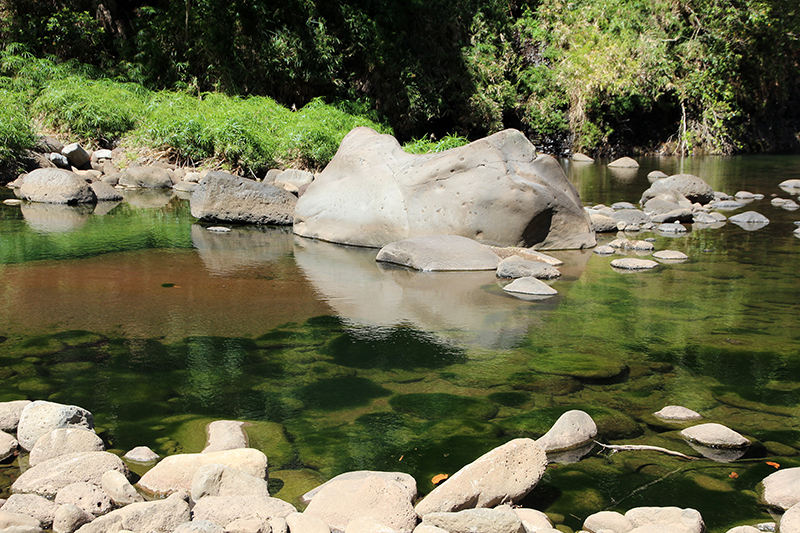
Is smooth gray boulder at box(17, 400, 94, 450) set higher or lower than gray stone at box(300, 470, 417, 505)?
higher

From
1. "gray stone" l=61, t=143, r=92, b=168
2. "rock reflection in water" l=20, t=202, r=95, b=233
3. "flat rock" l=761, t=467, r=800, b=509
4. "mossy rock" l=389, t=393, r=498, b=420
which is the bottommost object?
"flat rock" l=761, t=467, r=800, b=509

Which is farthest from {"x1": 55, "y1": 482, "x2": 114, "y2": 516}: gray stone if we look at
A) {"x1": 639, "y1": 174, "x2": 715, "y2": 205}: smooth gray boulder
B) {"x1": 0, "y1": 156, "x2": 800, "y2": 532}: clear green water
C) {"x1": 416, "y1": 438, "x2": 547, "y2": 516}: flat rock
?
{"x1": 639, "y1": 174, "x2": 715, "y2": 205}: smooth gray boulder

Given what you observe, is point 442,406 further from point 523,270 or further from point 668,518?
point 523,270

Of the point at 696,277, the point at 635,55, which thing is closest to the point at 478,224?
the point at 696,277

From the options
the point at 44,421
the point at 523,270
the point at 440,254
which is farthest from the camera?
the point at 440,254

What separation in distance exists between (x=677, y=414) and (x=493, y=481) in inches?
44.6

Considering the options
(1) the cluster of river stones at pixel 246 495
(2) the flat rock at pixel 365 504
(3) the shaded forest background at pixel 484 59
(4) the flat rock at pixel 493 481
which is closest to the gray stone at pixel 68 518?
(1) the cluster of river stones at pixel 246 495

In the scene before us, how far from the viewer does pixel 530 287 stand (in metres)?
5.28

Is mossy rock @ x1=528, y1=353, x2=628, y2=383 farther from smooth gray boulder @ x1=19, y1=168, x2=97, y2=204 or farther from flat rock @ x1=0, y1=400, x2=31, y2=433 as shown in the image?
smooth gray boulder @ x1=19, y1=168, x2=97, y2=204

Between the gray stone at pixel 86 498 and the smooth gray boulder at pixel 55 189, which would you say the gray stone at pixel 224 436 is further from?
the smooth gray boulder at pixel 55 189

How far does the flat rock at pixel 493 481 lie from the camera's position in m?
2.37

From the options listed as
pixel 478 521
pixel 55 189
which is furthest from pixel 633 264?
pixel 55 189

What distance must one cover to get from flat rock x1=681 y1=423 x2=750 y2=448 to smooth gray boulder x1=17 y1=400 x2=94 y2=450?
2.54 meters

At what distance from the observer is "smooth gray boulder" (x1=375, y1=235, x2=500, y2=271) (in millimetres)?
6027
